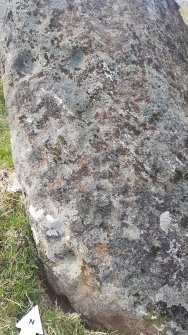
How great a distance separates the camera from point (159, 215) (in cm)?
373

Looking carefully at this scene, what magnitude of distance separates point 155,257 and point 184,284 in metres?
0.26

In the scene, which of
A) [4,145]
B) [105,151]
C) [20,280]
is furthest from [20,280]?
[4,145]

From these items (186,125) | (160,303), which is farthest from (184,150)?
(160,303)

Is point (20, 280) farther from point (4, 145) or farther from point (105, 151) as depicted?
point (4, 145)

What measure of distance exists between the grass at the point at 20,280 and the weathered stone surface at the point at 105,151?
16 cm

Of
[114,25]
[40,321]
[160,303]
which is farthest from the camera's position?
[114,25]

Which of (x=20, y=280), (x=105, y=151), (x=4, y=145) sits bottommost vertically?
(x=4, y=145)

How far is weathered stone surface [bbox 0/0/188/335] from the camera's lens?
3.69 m

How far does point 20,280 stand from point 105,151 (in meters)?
1.20

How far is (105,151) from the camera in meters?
3.88

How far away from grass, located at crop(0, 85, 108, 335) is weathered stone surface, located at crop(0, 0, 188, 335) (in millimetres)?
161

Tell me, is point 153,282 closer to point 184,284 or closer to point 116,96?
point 184,284

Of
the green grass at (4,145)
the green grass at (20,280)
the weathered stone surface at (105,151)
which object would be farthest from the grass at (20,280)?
the green grass at (4,145)

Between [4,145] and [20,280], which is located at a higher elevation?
[20,280]
